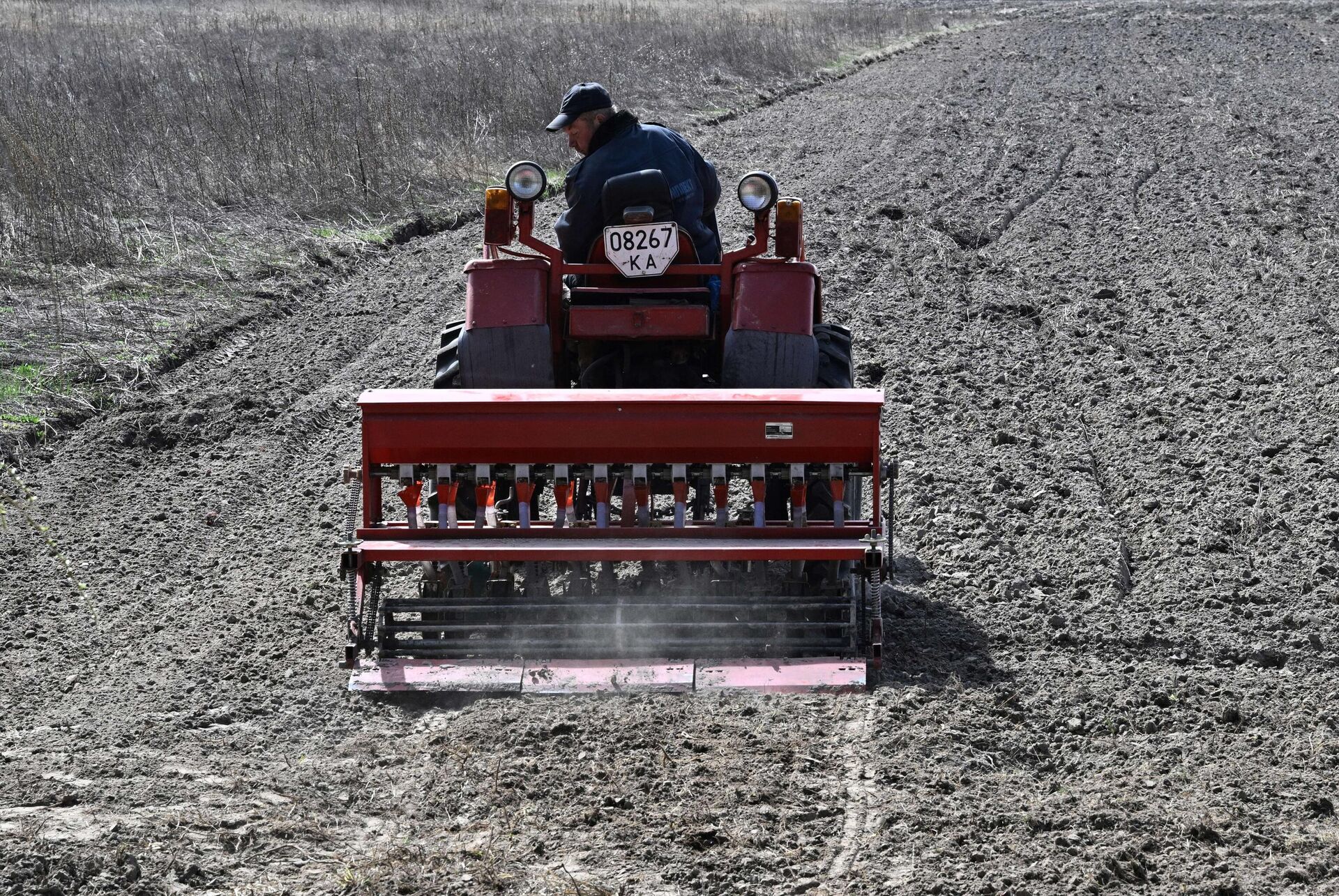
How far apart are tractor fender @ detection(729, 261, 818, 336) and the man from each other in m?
0.35

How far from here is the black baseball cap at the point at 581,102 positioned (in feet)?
18.9

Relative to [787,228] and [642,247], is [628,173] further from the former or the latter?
[787,228]

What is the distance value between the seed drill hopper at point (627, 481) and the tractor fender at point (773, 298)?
1 cm

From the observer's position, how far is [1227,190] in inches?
483

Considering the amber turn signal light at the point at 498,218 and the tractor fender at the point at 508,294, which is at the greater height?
the amber turn signal light at the point at 498,218

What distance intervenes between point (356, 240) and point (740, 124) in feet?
22.0

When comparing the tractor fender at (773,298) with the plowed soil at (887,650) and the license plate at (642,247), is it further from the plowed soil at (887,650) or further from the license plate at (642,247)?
the plowed soil at (887,650)

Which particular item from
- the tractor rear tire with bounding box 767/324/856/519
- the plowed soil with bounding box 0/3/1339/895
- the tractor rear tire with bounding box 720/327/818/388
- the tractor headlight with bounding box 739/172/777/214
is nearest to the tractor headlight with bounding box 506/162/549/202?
the tractor headlight with bounding box 739/172/777/214

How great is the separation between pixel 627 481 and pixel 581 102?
1.50m

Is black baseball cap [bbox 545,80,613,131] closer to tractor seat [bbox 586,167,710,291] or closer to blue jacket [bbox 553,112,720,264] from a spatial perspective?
blue jacket [bbox 553,112,720,264]

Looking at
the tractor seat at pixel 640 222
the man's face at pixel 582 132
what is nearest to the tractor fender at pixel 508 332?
the tractor seat at pixel 640 222

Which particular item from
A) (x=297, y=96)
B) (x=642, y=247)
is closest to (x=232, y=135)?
(x=297, y=96)

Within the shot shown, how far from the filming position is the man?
577 centimetres

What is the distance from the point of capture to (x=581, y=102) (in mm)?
→ 5773
